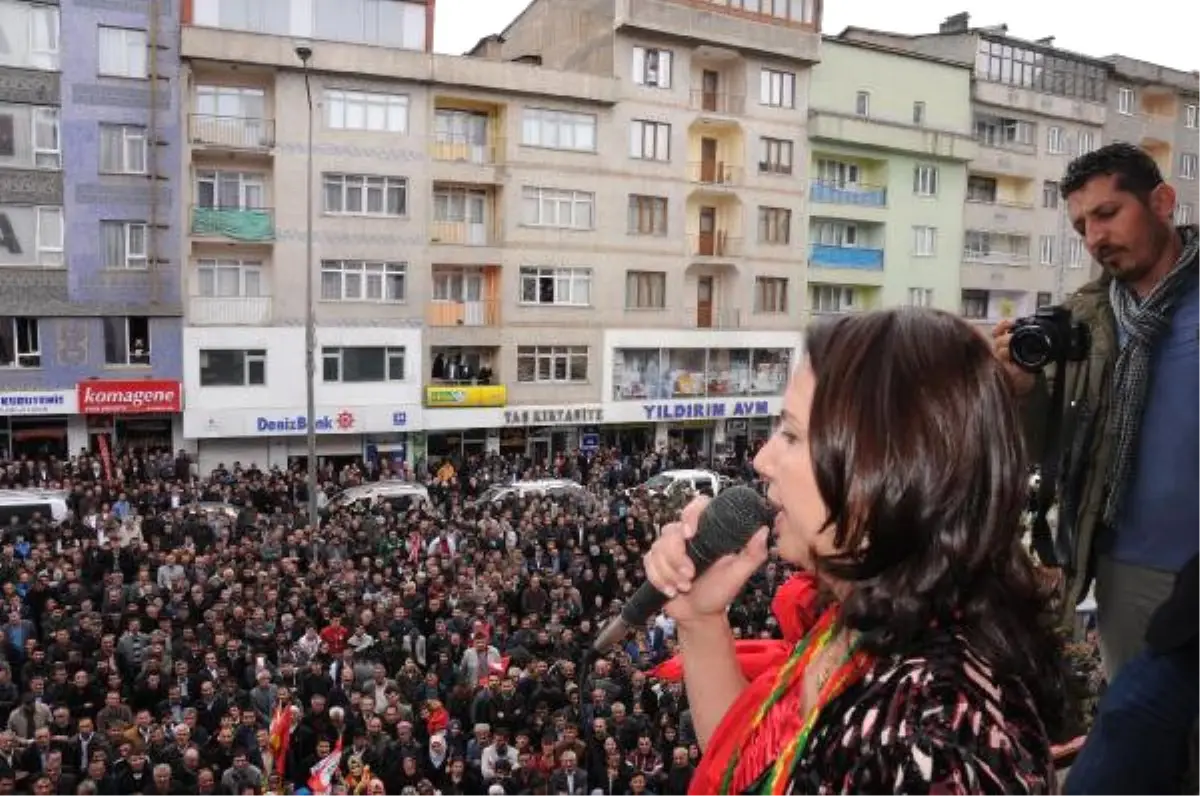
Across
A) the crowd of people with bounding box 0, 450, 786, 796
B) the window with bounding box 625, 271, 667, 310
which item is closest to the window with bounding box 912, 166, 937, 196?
the window with bounding box 625, 271, 667, 310

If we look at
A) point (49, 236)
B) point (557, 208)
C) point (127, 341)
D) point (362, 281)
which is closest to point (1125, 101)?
point (557, 208)

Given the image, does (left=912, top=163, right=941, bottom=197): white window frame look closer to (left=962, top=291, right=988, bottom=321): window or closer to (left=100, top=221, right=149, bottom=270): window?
(left=962, top=291, right=988, bottom=321): window

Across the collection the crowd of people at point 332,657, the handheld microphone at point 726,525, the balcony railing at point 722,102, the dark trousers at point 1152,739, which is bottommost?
the crowd of people at point 332,657

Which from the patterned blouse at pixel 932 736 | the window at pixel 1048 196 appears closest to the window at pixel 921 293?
the window at pixel 1048 196

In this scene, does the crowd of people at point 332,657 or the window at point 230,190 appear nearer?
the crowd of people at point 332,657

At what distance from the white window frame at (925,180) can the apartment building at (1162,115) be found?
10818 mm

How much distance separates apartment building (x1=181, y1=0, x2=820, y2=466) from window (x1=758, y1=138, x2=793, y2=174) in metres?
0.09

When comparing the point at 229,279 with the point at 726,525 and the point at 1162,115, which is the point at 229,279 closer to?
the point at 726,525

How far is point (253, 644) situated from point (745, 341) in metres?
26.5

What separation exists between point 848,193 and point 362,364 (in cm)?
1985

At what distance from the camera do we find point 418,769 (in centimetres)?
966

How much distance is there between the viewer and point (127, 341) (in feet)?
91.2

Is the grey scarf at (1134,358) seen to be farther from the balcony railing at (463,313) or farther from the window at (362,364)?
the balcony railing at (463,313)

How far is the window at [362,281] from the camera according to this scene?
98.0 feet
